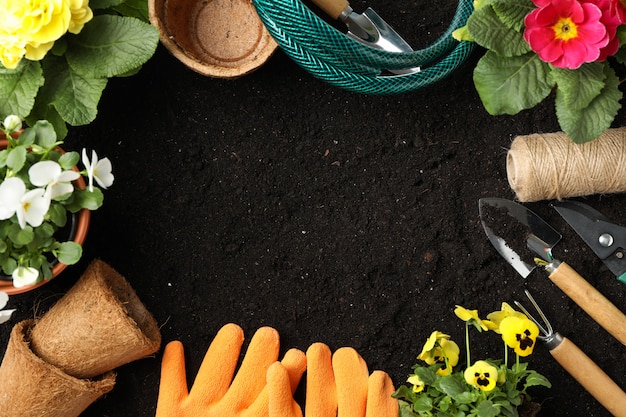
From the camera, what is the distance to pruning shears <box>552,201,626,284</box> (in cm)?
155

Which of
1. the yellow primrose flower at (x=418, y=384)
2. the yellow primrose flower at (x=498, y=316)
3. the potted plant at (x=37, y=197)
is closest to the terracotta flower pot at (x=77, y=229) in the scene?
the potted plant at (x=37, y=197)

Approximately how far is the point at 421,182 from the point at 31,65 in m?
0.87

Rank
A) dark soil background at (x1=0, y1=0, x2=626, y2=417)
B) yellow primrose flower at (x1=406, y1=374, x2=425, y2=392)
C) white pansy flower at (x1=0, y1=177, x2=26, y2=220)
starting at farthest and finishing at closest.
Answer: dark soil background at (x1=0, y1=0, x2=626, y2=417), yellow primrose flower at (x1=406, y1=374, x2=425, y2=392), white pansy flower at (x1=0, y1=177, x2=26, y2=220)

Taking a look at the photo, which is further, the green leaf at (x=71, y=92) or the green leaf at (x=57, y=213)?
the green leaf at (x=71, y=92)

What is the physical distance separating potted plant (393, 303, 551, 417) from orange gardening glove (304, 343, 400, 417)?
94 mm

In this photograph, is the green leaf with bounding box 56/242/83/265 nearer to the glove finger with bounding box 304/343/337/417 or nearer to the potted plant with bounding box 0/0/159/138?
the potted plant with bounding box 0/0/159/138

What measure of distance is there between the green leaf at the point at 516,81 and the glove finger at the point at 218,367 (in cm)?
77

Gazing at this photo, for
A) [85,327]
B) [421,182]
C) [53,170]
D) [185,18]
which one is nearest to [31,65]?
[53,170]

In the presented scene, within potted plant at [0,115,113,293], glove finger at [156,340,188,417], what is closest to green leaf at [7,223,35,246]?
potted plant at [0,115,113,293]

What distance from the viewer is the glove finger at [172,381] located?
1603 mm

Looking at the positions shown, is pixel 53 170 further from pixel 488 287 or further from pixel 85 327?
pixel 488 287

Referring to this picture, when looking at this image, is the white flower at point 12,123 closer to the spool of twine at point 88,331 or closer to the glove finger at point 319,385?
the spool of twine at point 88,331

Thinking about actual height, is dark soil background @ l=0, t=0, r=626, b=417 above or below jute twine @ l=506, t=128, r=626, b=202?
below

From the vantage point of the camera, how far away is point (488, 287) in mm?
1625
